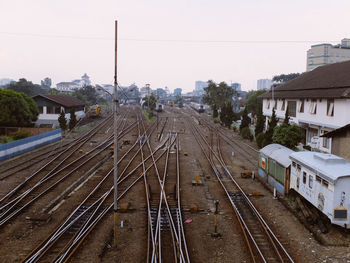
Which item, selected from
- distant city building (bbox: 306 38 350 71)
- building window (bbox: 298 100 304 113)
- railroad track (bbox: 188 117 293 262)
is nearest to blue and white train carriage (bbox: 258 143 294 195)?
railroad track (bbox: 188 117 293 262)

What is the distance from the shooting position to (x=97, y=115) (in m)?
66.1

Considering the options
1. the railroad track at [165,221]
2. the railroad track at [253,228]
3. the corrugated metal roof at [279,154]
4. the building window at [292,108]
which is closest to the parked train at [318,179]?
the corrugated metal roof at [279,154]

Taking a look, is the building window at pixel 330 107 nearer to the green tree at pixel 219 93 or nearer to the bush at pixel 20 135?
the bush at pixel 20 135

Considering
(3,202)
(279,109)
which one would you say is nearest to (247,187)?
(3,202)

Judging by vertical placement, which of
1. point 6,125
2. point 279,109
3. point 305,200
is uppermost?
point 279,109

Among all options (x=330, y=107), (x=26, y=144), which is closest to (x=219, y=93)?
(x=330, y=107)

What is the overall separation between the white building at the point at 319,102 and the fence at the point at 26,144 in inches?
1104

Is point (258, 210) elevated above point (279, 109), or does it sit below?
below

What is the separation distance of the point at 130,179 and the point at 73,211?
6686 millimetres

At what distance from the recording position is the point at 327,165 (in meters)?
14.5

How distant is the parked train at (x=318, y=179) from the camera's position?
12961 millimetres

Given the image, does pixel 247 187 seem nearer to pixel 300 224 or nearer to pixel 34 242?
pixel 300 224

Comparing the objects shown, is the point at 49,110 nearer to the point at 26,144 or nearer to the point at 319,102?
the point at 26,144

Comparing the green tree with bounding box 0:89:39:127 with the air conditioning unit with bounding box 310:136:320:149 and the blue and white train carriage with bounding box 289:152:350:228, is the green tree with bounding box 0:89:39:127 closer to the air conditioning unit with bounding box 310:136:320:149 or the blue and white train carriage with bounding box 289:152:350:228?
the blue and white train carriage with bounding box 289:152:350:228
